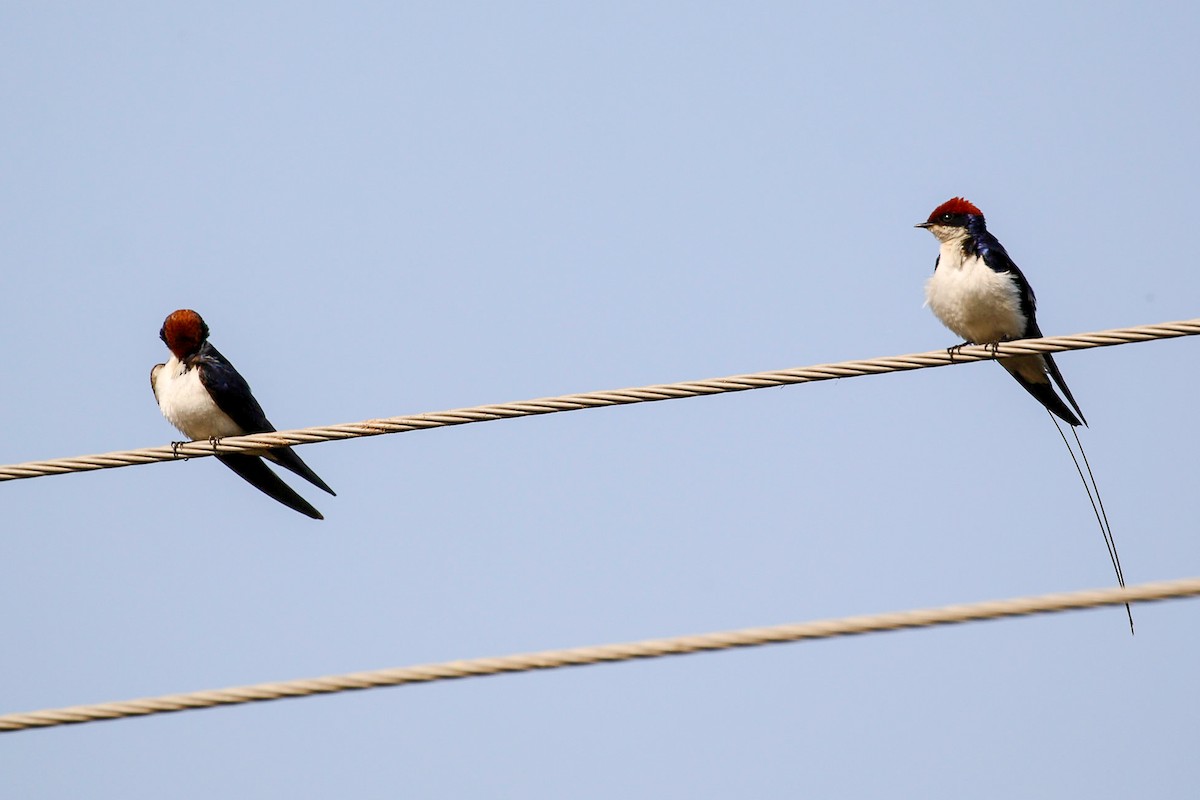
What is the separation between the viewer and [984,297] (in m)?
7.25

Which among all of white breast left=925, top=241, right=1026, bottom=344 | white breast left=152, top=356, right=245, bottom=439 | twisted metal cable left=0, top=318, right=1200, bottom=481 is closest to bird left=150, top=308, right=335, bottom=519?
white breast left=152, top=356, right=245, bottom=439

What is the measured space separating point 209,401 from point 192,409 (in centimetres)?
9

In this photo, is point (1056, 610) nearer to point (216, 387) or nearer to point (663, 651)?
point (663, 651)

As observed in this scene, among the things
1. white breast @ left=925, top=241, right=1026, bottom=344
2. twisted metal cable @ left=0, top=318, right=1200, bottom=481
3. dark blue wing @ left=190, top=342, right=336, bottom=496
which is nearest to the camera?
twisted metal cable @ left=0, top=318, right=1200, bottom=481

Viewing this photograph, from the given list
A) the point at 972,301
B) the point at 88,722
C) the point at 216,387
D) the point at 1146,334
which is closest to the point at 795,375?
the point at 1146,334

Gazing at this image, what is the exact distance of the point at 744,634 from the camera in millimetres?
3621

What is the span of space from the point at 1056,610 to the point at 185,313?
552 centimetres

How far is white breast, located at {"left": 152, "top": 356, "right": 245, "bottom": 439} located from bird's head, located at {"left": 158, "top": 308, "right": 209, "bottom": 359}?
137 mm

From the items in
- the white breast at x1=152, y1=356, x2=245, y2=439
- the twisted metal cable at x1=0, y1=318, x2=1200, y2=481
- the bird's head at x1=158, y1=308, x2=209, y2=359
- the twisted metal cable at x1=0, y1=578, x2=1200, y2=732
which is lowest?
the twisted metal cable at x1=0, y1=578, x2=1200, y2=732

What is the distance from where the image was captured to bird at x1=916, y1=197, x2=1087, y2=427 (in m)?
7.28

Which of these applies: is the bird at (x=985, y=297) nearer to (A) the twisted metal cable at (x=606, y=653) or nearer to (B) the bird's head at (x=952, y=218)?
(B) the bird's head at (x=952, y=218)

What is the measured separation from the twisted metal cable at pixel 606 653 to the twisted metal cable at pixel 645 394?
1213 millimetres

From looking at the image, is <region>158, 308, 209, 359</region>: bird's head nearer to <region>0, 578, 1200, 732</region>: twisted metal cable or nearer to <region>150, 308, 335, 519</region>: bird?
<region>150, 308, 335, 519</region>: bird

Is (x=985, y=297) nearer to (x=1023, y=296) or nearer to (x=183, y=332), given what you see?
(x=1023, y=296)
